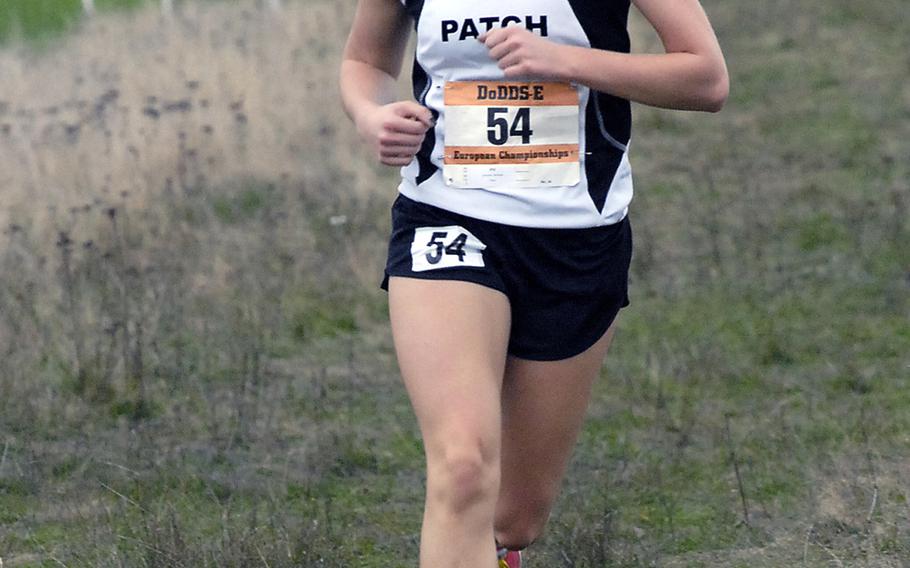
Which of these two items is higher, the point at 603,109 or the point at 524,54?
the point at 524,54

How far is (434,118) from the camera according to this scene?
347cm

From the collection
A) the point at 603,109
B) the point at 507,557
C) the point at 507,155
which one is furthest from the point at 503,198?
the point at 507,557

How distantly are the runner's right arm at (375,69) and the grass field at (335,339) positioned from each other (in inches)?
48.0

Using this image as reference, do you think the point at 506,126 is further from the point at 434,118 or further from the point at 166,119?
the point at 166,119

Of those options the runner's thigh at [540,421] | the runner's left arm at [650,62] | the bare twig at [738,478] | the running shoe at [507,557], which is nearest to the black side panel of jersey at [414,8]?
the runner's left arm at [650,62]

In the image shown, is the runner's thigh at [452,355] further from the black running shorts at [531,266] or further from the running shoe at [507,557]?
the running shoe at [507,557]

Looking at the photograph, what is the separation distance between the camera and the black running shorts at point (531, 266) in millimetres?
3391

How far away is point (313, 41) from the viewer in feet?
42.9

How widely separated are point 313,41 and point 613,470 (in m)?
8.23

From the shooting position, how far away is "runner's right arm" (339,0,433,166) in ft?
11.2

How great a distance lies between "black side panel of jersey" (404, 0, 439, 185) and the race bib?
0.17 ft

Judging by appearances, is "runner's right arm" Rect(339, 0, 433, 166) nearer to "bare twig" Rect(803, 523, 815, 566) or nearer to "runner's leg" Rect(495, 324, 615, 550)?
"runner's leg" Rect(495, 324, 615, 550)

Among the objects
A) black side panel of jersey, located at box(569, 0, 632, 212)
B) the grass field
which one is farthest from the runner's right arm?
the grass field

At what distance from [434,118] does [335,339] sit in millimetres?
3522
